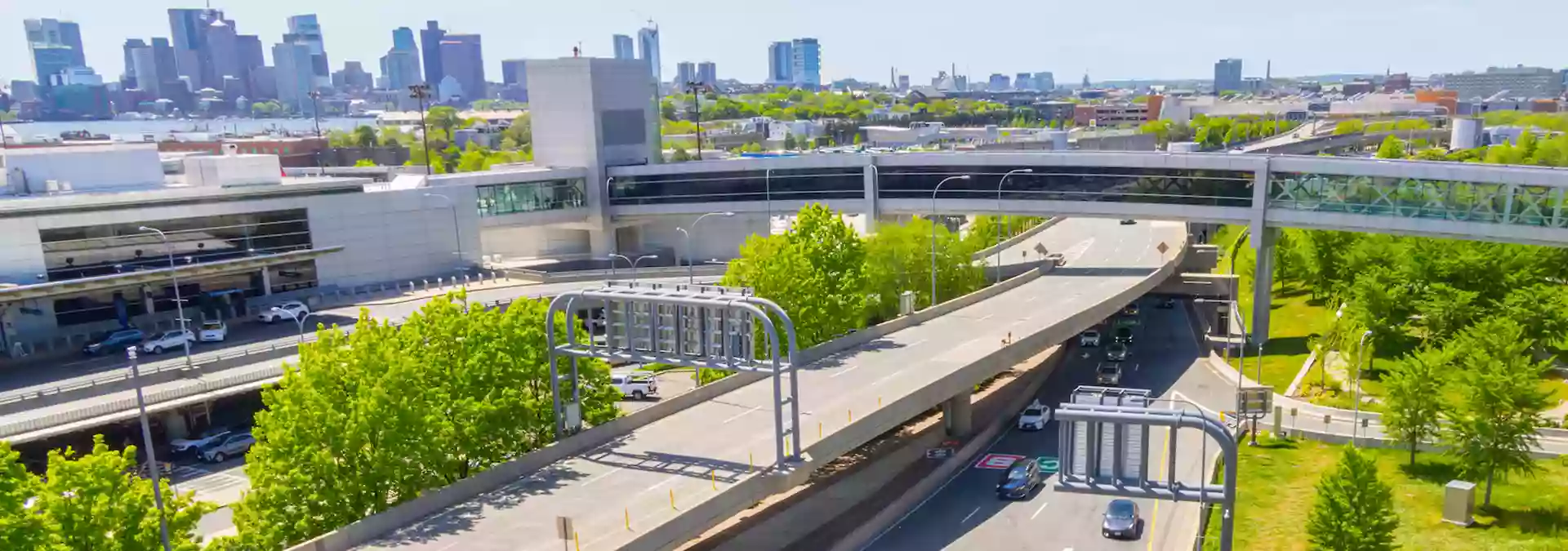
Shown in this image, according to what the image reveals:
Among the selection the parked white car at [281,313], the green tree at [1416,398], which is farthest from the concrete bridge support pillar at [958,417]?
the parked white car at [281,313]

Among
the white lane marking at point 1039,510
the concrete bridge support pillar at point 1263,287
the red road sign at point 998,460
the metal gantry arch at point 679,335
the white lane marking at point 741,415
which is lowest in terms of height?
the red road sign at point 998,460

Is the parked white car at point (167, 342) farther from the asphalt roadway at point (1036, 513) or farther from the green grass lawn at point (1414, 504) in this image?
the green grass lawn at point (1414, 504)

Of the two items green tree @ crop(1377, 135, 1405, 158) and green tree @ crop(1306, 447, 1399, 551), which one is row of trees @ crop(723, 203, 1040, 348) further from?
green tree @ crop(1377, 135, 1405, 158)

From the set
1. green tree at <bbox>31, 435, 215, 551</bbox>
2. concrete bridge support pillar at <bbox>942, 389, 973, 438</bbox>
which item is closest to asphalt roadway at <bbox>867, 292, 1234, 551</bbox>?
concrete bridge support pillar at <bbox>942, 389, 973, 438</bbox>

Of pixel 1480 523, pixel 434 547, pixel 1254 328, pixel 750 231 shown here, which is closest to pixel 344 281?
pixel 750 231

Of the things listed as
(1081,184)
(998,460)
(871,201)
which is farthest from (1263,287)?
(871,201)

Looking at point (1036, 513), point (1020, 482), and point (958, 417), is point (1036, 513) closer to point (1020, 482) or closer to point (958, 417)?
point (1020, 482)
